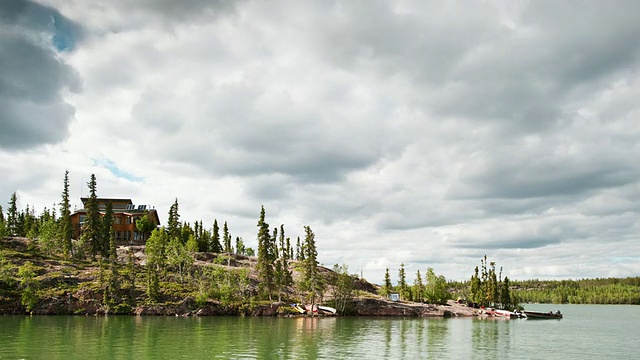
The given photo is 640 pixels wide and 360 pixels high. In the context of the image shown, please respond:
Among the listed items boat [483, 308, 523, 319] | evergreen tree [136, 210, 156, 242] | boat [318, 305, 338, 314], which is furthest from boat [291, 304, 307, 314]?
evergreen tree [136, 210, 156, 242]

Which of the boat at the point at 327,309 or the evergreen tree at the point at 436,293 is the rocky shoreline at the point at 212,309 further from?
the evergreen tree at the point at 436,293

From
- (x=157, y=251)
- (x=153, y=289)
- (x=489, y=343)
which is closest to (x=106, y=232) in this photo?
(x=157, y=251)

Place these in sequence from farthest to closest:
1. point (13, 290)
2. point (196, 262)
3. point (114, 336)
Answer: point (196, 262) → point (13, 290) → point (114, 336)

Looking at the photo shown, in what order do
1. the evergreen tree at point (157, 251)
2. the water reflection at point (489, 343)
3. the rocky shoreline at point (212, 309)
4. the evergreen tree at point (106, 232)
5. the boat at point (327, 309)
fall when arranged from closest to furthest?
the water reflection at point (489, 343), the rocky shoreline at point (212, 309), the boat at point (327, 309), the evergreen tree at point (157, 251), the evergreen tree at point (106, 232)

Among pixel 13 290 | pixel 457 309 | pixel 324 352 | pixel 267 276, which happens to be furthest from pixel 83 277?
pixel 457 309

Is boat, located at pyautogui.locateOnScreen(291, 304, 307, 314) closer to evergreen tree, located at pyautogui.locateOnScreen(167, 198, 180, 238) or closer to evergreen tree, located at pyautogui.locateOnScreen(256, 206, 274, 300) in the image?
evergreen tree, located at pyautogui.locateOnScreen(256, 206, 274, 300)

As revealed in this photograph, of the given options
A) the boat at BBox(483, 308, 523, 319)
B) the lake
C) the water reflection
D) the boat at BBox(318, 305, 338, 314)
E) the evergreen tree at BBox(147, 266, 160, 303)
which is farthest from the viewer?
the boat at BBox(483, 308, 523, 319)

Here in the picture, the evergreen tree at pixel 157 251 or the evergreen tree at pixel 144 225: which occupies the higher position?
the evergreen tree at pixel 144 225

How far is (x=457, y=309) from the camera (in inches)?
6836

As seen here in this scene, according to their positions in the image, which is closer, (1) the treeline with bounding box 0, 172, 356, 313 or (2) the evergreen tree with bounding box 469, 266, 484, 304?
(1) the treeline with bounding box 0, 172, 356, 313

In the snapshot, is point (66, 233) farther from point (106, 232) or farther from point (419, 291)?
point (419, 291)

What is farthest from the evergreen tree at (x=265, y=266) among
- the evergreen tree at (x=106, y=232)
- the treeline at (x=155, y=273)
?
the evergreen tree at (x=106, y=232)

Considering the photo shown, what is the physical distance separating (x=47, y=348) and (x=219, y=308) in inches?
3177

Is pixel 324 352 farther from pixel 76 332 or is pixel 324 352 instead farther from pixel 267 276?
pixel 267 276
